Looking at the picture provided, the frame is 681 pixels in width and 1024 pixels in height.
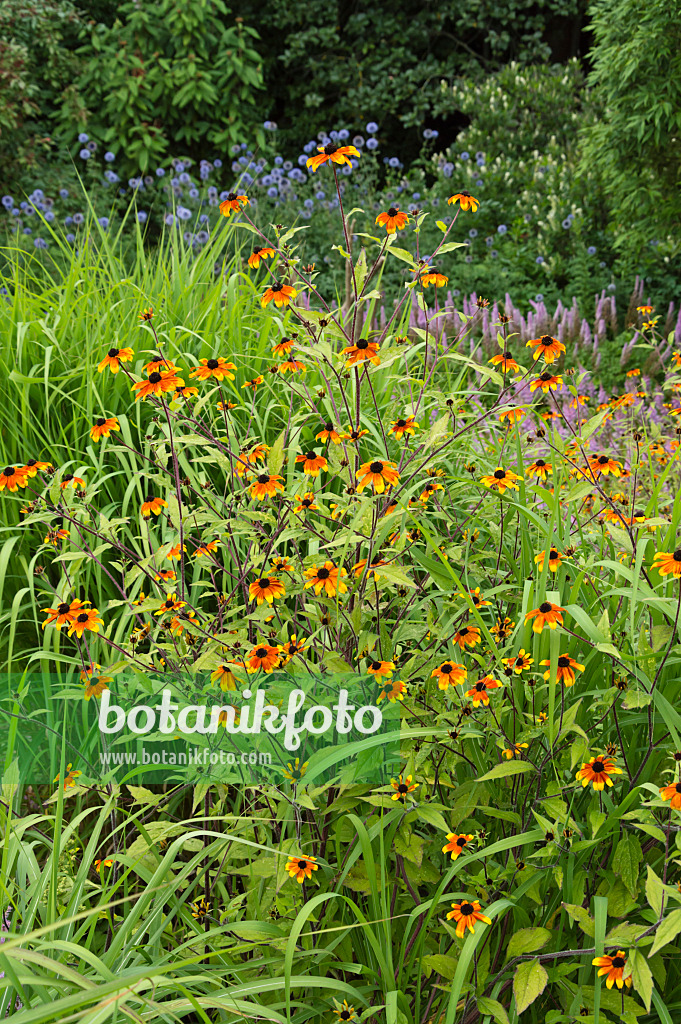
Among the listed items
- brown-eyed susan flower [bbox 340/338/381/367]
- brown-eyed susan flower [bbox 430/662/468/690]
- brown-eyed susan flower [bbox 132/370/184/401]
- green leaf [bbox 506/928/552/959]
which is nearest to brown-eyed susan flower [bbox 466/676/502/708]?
brown-eyed susan flower [bbox 430/662/468/690]

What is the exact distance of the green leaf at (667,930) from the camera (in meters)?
1.07

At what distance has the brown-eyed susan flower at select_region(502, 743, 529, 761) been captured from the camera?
4.46 ft

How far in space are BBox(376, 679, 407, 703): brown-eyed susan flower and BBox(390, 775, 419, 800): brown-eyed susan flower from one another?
135mm

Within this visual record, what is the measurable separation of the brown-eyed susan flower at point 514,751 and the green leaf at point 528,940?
28 cm

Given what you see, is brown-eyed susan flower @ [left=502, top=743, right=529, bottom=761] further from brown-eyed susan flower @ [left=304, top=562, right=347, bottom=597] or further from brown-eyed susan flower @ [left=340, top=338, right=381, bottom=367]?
brown-eyed susan flower @ [left=340, top=338, right=381, bottom=367]

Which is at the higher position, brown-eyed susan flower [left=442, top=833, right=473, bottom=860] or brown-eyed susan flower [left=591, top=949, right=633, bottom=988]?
brown-eyed susan flower [left=442, top=833, right=473, bottom=860]

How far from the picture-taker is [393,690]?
1.38 m

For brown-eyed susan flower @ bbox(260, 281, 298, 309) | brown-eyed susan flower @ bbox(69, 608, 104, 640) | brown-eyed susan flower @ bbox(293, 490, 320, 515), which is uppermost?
brown-eyed susan flower @ bbox(260, 281, 298, 309)

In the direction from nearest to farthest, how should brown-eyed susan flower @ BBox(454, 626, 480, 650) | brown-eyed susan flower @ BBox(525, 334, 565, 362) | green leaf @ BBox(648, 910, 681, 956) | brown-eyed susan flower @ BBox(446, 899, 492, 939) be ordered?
green leaf @ BBox(648, 910, 681, 956)
brown-eyed susan flower @ BBox(446, 899, 492, 939)
brown-eyed susan flower @ BBox(454, 626, 480, 650)
brown-eyed susan flower @ BBox(525, 334, 565, 362)

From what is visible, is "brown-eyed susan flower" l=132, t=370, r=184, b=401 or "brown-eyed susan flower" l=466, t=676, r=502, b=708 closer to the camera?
"brown-eyed susan flower" l=466, t=676, r=502, b=708

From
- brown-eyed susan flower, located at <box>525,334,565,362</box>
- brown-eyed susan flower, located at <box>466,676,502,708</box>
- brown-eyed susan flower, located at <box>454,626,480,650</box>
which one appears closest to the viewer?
brown-eyed susan flower, located at <box>466,676,502,708</box>

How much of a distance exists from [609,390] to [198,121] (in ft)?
21.4

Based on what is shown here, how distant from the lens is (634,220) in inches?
219

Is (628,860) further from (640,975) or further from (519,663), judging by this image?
(519,663)
